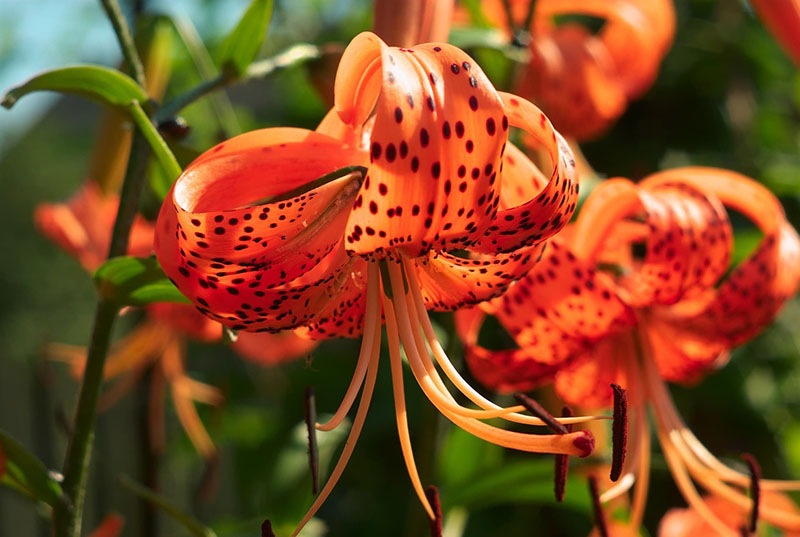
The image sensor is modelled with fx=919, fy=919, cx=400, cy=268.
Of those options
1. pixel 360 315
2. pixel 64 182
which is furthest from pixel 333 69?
pixel 64 182

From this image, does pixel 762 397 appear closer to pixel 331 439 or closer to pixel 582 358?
pixel 582 358

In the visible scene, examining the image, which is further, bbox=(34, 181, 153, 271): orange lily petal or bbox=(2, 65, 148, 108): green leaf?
bbox=(34, 181, 153, 271): orange lily petal

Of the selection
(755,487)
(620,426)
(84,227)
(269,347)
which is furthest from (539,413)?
(269,347)

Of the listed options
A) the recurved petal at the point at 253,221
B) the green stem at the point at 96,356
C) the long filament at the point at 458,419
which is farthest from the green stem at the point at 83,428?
the long filament at the point at 458,419

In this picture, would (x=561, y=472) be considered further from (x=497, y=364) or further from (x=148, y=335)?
(x=148, y=335)

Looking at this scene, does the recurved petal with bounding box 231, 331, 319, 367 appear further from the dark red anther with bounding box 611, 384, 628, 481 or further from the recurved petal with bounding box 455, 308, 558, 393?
the dark red anther with bounding box 611, 384, 628, 481

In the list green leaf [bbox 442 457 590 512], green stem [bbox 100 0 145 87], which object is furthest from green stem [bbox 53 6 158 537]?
green leaf [bbox 442 457 590 512]
